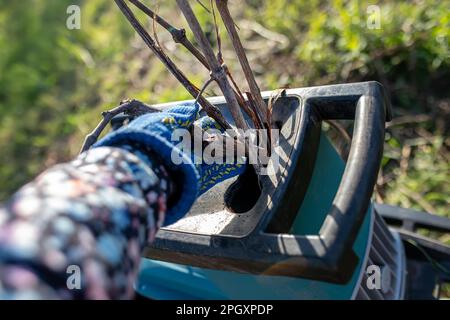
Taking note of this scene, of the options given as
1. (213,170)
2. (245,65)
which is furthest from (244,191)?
(245,65)

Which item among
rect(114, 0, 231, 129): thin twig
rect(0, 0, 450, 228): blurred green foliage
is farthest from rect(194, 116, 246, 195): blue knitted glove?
rect(0, 0, 450, 228): blurred green foliage

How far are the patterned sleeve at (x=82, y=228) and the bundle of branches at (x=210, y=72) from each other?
0.83 feet

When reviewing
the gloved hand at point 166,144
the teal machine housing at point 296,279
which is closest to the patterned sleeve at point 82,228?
the gloved hand at point 166,144

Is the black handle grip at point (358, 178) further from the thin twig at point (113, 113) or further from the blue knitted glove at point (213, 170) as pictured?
the thin twig at point (113, 113)

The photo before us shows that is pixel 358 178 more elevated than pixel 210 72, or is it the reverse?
pixel 210 72

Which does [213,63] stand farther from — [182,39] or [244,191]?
[244,191]

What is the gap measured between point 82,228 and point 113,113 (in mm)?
364

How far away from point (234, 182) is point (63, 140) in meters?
2.08

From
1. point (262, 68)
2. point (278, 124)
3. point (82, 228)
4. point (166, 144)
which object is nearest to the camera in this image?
point (82, 228)

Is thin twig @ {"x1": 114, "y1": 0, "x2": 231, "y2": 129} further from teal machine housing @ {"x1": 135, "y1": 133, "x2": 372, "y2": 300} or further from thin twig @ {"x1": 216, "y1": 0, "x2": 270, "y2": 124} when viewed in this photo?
teal machine housing @ {"x1": 135, "y1": 133, "x2": 372, "y2": 300}

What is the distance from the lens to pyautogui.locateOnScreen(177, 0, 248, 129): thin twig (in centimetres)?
75

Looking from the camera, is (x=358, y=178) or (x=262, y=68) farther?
(x=262, y=68)

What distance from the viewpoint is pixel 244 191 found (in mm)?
875
